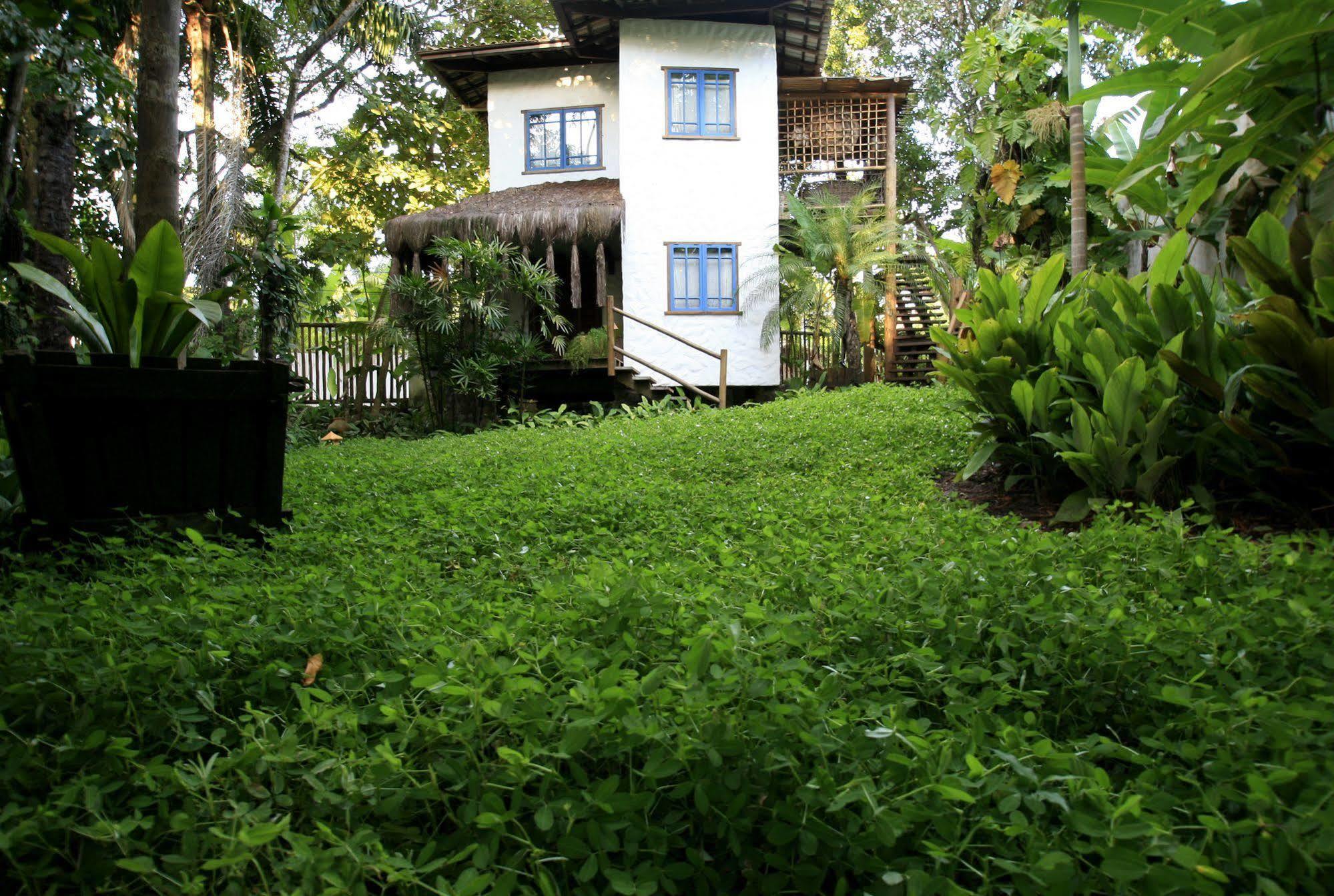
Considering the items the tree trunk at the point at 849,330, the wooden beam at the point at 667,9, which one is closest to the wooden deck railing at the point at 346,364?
the wooden beam at the point at 667,9

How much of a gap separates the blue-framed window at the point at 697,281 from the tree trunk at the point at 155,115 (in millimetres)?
11216

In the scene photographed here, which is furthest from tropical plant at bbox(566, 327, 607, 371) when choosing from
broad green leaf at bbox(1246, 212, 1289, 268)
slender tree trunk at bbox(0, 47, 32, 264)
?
broad green leaf at bbox(1246, 212, 1289, 268)

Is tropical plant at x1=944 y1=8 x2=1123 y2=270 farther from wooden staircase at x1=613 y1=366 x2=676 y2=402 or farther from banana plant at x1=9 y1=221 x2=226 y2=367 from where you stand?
banana plant at x1=9 y1=221 x2=226 y2=367

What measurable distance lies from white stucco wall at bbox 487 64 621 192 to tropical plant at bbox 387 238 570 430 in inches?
131

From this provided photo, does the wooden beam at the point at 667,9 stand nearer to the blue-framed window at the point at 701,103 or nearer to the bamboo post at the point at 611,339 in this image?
the blue-framed window at the point at 701,103

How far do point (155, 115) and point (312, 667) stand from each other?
4575 mm

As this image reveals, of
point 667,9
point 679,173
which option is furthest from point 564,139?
point 667,9

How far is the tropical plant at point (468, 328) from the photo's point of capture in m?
13.6

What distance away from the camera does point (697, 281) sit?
52.6 ft

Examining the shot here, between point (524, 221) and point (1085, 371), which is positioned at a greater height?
point (524, 221)

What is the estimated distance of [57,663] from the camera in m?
1.90

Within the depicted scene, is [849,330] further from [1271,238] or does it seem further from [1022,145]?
[1271,238]

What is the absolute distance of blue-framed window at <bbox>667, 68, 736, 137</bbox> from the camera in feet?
52.7

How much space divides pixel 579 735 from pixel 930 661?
0.90 m
